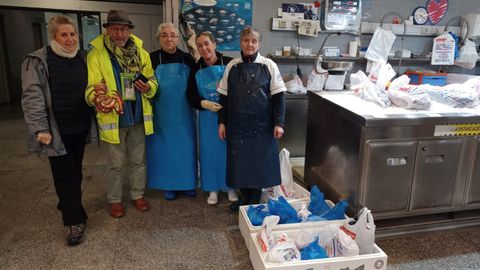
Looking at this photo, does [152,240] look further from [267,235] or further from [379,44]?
[379,44]

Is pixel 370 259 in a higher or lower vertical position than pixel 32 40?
lower

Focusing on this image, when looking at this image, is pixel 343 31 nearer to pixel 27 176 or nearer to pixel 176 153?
pixel 176 153

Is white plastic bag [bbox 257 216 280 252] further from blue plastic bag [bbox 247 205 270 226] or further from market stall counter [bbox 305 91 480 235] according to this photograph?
market stall counter [bbox 305 91 480 235]

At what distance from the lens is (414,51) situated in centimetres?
411

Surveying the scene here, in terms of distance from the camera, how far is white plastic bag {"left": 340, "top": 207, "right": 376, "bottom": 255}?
5.89ft

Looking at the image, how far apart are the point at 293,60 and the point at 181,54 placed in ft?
5.53

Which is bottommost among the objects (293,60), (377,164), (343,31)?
(377,164)

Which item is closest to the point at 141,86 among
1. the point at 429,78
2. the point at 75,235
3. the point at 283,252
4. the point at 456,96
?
the point at 75,235

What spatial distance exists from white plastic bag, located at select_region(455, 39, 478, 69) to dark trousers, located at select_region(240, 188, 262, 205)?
3169mm

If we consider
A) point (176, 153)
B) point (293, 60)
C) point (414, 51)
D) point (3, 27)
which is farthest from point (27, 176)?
point (3, 27)

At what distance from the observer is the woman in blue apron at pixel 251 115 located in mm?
2117

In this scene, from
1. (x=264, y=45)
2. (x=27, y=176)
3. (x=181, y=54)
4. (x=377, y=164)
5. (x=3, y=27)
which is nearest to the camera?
(x=377, y=164)

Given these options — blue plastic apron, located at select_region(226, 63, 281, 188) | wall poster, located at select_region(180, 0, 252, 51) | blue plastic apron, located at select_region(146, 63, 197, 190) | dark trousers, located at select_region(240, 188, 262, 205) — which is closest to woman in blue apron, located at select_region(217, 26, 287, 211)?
blue plastic apron, located at select_region(226, 63, 281, 188)

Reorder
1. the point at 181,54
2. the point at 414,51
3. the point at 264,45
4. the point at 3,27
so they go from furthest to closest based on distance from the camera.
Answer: the point at 3,27 < the point at 414,51 < the point at 264,45 < the point at 181,54
